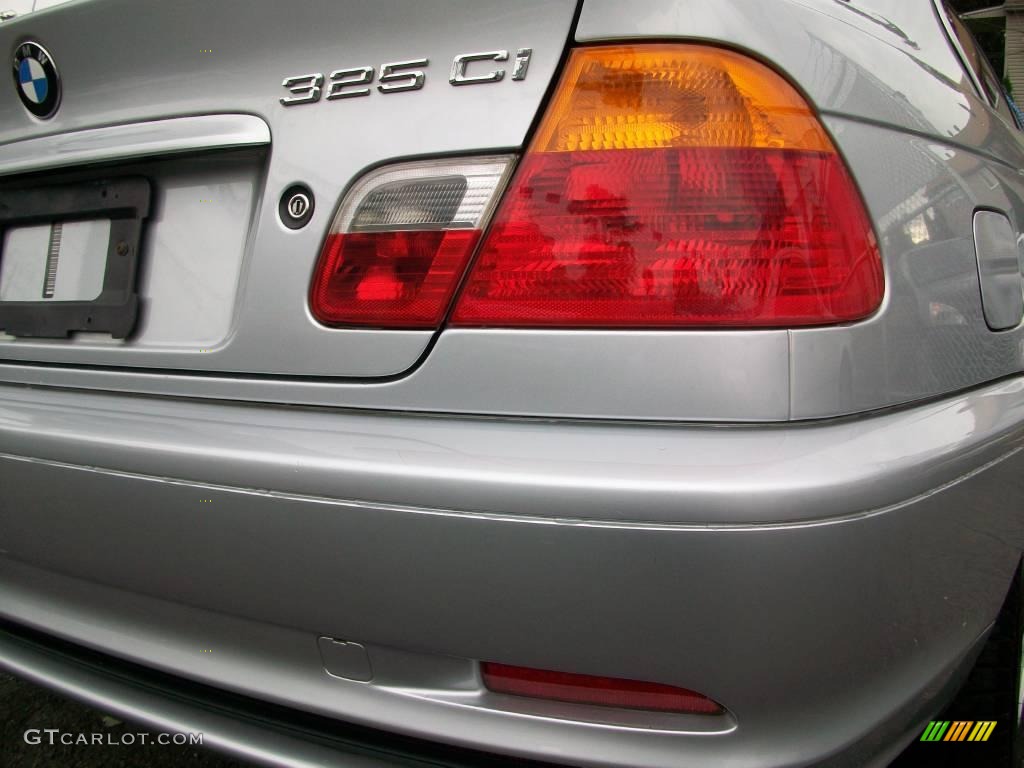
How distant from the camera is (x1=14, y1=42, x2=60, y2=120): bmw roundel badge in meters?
1.37

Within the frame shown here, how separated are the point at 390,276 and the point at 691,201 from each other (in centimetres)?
39

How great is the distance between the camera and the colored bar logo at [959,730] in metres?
1.37

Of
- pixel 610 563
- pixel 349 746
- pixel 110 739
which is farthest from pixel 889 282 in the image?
pixel 110 739

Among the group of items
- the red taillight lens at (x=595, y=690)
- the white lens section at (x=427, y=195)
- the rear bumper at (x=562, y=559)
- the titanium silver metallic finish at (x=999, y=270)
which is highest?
the white lens section at (x=427, y=195)

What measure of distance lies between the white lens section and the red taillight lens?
0.55 m

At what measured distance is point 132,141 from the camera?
1.28m

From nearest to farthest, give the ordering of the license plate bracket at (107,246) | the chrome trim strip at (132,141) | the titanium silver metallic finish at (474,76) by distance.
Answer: the titanium silver metallic finish at (474,76) < the chrome trim strip at (132,141) < the license plate bracket at (107,246)

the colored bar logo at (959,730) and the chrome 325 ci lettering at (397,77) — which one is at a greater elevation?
the chrome 325 ci lettering at (397,77)

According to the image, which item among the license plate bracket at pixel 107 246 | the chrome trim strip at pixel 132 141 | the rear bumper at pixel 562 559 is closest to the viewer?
the rear bumper at pixel 562 559

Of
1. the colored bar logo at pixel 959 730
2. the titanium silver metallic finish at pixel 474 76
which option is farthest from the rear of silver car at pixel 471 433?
the colored bar logo at pixel 959 730

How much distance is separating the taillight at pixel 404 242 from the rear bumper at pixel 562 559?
0.47ft

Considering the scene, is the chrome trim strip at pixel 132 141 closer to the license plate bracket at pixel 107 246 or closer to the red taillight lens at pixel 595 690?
the license plate bracket at pixel 107 246

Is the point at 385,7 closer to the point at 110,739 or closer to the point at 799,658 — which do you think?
the point at 799,658

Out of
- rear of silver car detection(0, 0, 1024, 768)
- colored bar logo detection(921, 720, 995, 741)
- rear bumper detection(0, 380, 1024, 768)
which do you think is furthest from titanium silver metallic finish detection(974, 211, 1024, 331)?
colored bar logo detection(921, 720, 995, 741)
